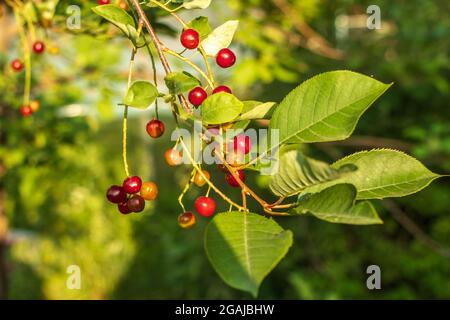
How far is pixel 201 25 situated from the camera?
76 cm

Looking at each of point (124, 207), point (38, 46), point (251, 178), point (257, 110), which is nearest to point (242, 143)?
point (257, 110)

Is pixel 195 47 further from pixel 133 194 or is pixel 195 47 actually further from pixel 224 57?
pixel 133 194

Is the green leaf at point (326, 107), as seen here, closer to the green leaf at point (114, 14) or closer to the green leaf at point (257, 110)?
the green leaf at point (257, 110)

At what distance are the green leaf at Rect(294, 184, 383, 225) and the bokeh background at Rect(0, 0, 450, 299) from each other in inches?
31.0

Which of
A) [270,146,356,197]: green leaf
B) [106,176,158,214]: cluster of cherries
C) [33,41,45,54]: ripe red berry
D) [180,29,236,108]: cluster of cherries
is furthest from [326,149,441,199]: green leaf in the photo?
[33,41,45,54]: ripe red berry

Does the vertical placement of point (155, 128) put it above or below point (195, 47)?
below

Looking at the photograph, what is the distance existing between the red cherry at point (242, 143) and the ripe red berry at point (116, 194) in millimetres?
240

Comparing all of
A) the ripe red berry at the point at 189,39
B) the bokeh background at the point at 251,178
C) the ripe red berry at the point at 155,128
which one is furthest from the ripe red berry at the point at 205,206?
the bokeh background at the point at 251,178

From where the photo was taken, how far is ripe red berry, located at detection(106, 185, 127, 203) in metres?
0.83

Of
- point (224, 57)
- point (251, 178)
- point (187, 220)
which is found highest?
point (224, 57)

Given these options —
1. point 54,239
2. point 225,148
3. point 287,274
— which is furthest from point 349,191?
point 54,239

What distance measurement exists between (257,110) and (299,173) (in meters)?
0.10

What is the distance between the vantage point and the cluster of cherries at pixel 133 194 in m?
0.81

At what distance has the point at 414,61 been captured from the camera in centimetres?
279
